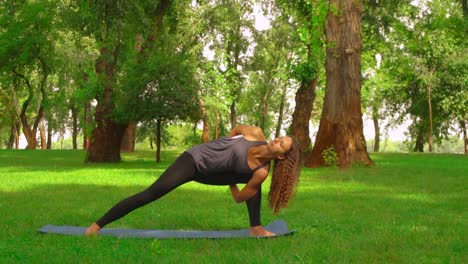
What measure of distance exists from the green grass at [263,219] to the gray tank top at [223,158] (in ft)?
2.81

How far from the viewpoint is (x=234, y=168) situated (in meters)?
7.46

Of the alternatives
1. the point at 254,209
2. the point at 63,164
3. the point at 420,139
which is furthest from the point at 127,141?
the point at 254,209

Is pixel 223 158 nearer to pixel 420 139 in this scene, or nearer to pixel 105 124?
pixel 105 124

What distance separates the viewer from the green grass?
20.6ft

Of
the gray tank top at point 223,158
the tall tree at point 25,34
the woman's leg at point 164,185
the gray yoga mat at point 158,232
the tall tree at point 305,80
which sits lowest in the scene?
the gray yoga mat at point 158,232

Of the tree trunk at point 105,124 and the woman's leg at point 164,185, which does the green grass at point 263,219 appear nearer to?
the woman's leg at point 164,185

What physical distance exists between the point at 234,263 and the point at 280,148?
→ 197 centimetres

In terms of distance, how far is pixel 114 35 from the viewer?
78.1 ft

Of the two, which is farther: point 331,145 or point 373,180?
point 331,145

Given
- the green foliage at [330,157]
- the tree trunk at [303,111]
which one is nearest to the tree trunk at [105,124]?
the tree trunk at [303,111]

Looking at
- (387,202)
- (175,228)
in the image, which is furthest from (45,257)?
(387,202)

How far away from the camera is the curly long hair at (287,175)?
25.2 feet

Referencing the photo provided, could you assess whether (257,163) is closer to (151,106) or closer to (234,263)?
(234,263)

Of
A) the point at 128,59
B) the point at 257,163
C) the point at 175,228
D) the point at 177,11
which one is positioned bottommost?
the point at 175,228
